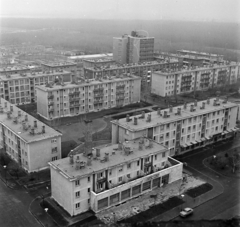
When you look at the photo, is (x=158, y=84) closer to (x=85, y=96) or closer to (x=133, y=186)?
(x=85, y=96)

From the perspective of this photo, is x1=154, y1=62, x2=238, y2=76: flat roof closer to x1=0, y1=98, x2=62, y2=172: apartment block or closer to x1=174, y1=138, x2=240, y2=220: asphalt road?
x1=174, y1=138, x2=240, y2=220: asphalt road

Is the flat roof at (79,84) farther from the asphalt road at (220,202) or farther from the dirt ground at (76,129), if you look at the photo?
the asphalt road at (220,202)

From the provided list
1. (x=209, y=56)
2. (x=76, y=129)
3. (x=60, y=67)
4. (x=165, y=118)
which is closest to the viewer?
(x=165, y=118)

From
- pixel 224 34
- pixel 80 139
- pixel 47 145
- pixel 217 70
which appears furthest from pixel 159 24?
pixel 47 145

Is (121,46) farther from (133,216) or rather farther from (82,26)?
(82,26)

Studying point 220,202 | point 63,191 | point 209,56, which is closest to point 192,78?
point 209,56

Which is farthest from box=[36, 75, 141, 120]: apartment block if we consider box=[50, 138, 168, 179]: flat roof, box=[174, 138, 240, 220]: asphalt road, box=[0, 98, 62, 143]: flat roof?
box=[174, 138, 240, 220]: asphalt road
